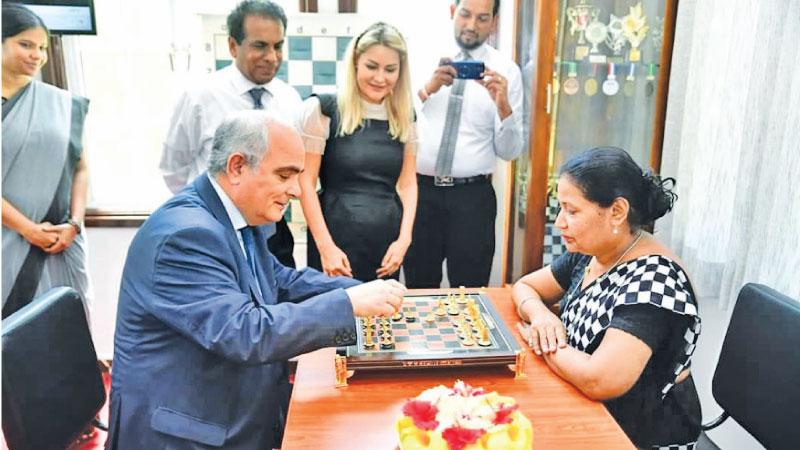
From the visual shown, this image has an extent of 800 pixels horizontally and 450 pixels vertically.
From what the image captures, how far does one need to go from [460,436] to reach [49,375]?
97 centimetres

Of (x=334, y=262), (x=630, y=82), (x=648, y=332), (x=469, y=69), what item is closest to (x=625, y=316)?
(x=648, y=332)

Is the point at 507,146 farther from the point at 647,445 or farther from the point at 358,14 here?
the point at 647,445

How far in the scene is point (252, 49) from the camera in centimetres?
230

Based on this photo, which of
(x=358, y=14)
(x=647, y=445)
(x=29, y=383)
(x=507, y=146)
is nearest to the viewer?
(x=29, y=383)

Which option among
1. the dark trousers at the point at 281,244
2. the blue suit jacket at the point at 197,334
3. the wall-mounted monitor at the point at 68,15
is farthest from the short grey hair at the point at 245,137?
the wall-mounted monitor at the point at 68,15

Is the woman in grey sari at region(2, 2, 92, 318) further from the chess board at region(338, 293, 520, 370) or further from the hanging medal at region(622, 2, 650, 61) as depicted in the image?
the hanging medal at region(622, 2, 650, 61)

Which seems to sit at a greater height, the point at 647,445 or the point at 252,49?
the point at 252,49

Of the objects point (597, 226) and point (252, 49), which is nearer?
point (597, 226)

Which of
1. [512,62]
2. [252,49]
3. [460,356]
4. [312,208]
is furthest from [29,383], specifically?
[512,62]

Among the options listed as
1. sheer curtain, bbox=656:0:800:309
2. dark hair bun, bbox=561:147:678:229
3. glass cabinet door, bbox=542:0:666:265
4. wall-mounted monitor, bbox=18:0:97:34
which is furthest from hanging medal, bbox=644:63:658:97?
wall-mounted monitor, bbox=18:0:97:34

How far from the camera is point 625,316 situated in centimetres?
140

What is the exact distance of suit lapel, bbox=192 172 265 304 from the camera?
1.39 metres

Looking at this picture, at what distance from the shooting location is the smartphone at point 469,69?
2424 millimetres

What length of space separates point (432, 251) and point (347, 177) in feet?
1.82
